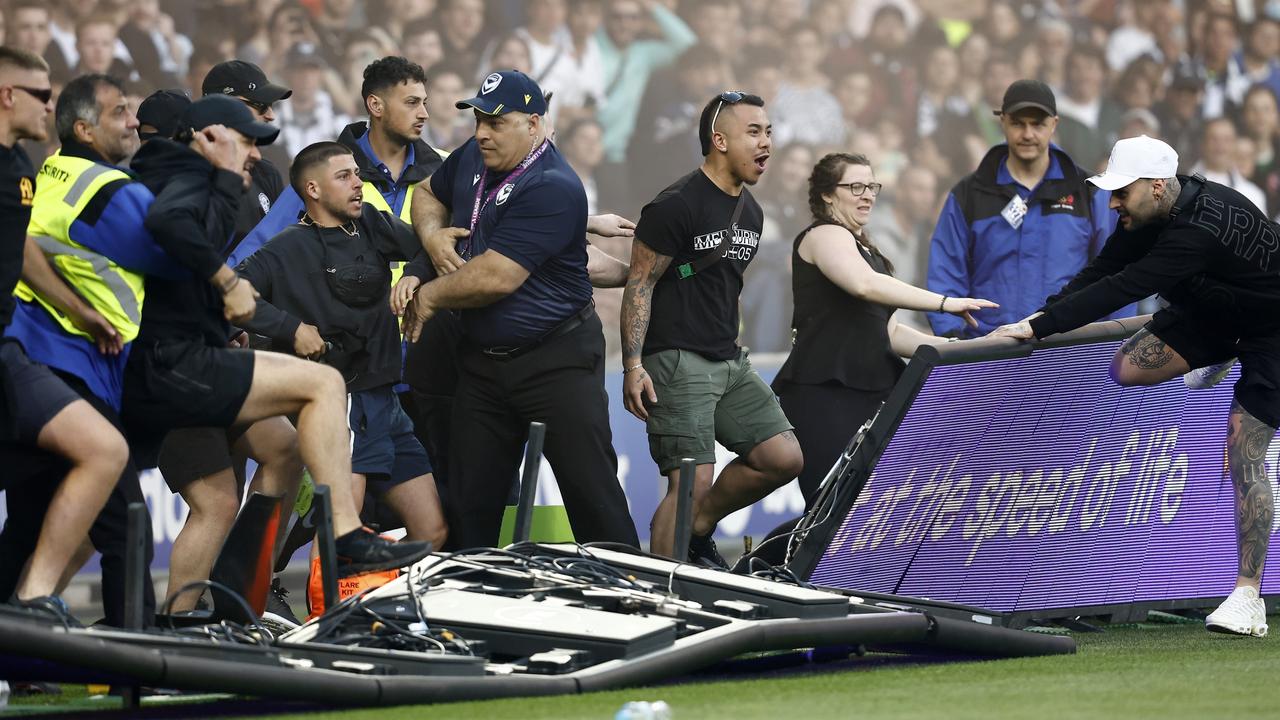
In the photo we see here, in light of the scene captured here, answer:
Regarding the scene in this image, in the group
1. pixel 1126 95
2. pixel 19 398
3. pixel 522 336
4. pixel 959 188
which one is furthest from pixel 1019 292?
pixel 1126 95

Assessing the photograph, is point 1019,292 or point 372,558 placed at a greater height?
point 1019,292

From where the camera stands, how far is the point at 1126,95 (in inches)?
651

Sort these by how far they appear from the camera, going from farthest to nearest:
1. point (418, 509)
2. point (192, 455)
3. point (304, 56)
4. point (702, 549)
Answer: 1. point (304, 56)
2. point (702, 549)
3. point (418, 509)
4. point (192, 455)

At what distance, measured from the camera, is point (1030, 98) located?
31.6 feet

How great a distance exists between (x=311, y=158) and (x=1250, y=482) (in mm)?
3990

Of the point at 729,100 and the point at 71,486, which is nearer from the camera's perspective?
the point at 71,486

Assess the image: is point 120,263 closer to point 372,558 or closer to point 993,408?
point 372,558

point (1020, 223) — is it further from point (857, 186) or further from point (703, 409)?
point (703, 409)

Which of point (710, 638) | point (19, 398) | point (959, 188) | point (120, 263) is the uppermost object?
point (959, 188)

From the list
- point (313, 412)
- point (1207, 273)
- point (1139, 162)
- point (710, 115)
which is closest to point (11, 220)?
point (313, 412)

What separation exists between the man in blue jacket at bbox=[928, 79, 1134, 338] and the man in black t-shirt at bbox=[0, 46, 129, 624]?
450 centimetres

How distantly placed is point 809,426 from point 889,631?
8.61ft

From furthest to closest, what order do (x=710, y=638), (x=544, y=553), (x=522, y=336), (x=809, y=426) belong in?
(x=809, y=426) < (x=522, y=336) < (x=544, y=553) < (x=710, y=638)

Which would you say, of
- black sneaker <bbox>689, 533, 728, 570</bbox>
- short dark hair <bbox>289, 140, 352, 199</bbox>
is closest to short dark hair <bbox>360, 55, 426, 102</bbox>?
short dark hair <bbox>289, 140, 352, 199</bbox>
